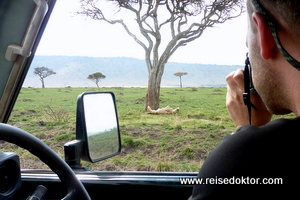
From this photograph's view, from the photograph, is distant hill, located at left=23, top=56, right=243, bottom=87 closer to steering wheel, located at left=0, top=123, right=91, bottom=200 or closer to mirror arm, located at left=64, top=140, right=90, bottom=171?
mirror arm, located at left=64, top=140, right=90, bottom=171

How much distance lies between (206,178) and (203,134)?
1333 mm

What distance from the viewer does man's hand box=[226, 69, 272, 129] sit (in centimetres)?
95

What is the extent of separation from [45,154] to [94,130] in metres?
0.44

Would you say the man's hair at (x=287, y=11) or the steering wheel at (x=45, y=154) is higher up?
the man's hair at (x=287, y=11)

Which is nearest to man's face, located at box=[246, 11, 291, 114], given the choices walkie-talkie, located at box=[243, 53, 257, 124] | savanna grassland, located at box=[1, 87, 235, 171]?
walkie-talkie, located at box=[243, 53, 257, 124]

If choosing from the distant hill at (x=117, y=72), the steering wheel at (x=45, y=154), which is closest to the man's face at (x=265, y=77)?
the steering wheel at (x=45, y=154)

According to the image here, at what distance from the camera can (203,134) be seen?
1.91 meters

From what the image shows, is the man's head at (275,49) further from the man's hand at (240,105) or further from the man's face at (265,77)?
the man's hand at (240,105)

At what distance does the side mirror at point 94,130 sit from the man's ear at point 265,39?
0.85m

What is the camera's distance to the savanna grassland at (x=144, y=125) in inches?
68.1

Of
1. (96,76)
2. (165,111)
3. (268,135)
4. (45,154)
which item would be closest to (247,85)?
(268,135)

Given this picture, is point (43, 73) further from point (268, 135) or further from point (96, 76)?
point (268, 135)

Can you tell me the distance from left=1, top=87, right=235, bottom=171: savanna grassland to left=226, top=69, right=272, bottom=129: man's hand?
64 cm

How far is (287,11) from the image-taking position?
61 centimetres
